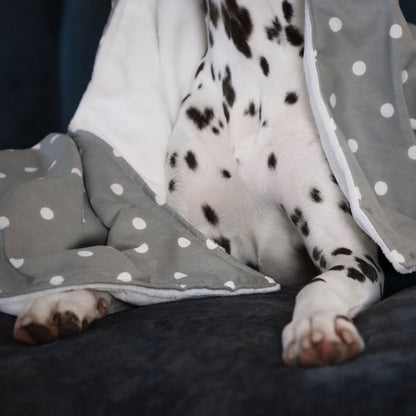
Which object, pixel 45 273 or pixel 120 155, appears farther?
pixel 120 155

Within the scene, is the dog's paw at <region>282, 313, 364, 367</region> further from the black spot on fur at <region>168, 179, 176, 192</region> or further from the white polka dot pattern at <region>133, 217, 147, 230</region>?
the black spot on fur at <region>168, 179, 176, 192</region>

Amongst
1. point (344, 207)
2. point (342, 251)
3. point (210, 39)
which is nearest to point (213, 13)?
point (210, 39)

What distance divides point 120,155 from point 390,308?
97cm

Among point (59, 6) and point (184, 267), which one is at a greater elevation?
point (59, 6)

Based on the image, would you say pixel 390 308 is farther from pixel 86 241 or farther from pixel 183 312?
pixel 86 241

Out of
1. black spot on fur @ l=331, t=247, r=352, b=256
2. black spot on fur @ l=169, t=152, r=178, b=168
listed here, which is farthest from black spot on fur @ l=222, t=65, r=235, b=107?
black spot on fur @ l=331, t=247, r=352, b=256

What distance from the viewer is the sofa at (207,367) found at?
2.78 ft

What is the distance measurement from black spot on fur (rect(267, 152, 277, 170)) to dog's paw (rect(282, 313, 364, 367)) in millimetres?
647

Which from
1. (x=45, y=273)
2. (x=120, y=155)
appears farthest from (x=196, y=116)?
(x=45, y=273)

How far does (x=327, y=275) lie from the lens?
1314 mm

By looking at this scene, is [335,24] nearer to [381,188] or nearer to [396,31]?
[396,31]

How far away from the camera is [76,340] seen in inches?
45.4

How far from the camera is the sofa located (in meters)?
0.85

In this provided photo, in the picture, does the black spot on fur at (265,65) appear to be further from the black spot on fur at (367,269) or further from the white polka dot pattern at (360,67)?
the black spot on fur at (367,269)
